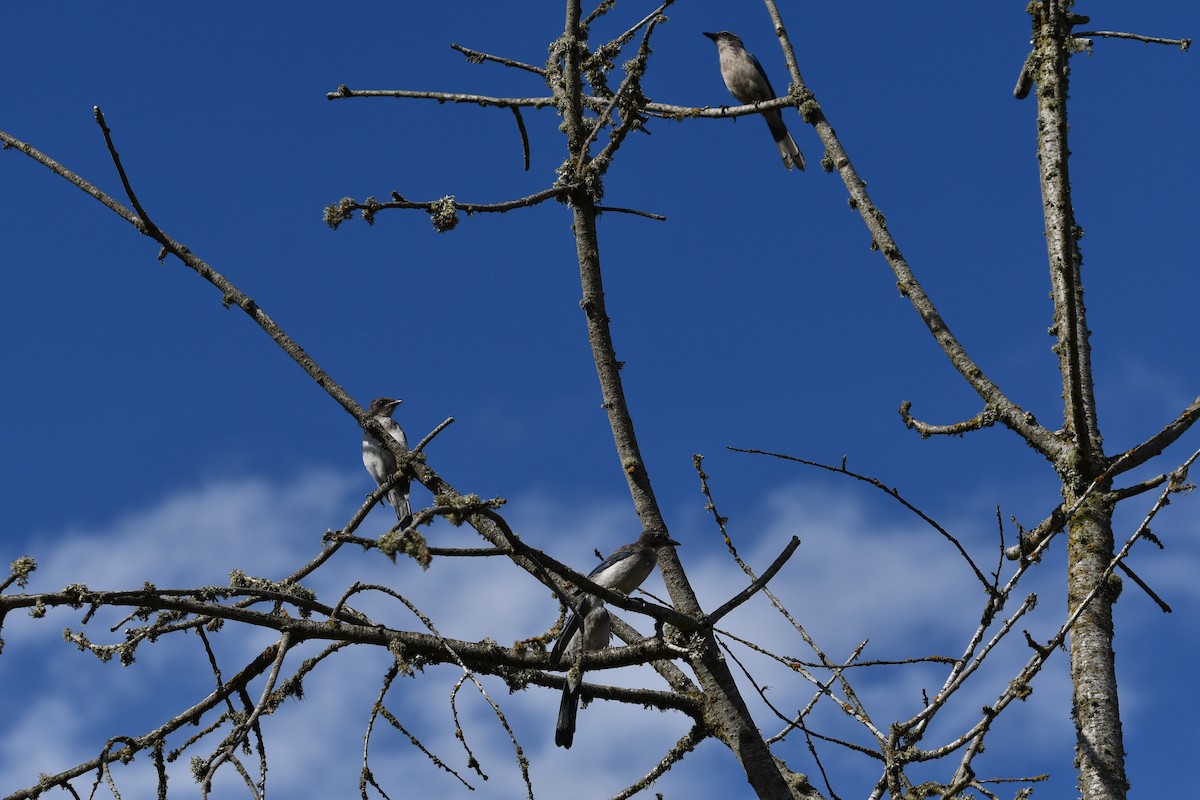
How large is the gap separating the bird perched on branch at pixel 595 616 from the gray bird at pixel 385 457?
2118mm

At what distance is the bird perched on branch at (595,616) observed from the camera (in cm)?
417

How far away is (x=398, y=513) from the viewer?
8336 millimetres

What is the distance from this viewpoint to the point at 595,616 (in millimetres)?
5012

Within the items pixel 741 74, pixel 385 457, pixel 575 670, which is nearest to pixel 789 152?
pixel 741 74

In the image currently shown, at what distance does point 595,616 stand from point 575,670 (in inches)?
39.3

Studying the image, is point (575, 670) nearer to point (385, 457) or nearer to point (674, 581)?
point (674, 581)

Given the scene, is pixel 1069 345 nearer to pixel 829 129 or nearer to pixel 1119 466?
pixel 1119 466

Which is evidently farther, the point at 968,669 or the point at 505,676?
the point at 505,676

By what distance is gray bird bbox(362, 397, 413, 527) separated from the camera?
8461mm

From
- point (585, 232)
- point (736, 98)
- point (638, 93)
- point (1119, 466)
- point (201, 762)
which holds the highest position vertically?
point (736, 98)

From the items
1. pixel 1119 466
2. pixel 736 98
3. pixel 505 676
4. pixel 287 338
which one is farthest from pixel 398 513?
pixel 736 98

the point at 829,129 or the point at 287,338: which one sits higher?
the point at 829,129

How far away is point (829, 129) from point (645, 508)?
6.41ft

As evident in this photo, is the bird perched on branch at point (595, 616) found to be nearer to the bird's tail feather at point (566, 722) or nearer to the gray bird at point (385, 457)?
the bird's tail feather at point (566, 722)
